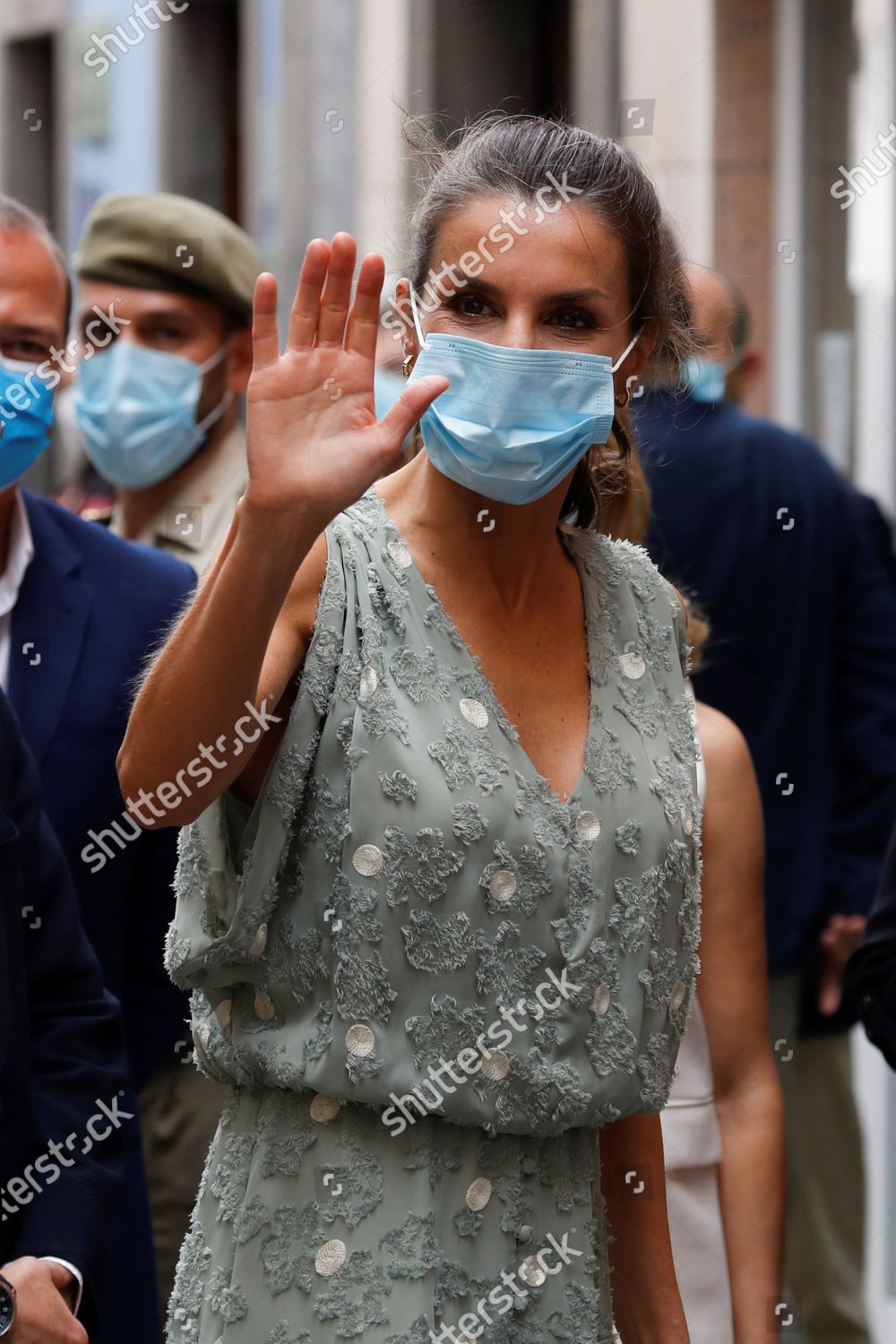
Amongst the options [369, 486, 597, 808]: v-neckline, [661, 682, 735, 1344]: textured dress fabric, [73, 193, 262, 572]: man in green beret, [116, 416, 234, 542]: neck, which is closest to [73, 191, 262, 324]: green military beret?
[73, 193, 262, 572]: man in green beret

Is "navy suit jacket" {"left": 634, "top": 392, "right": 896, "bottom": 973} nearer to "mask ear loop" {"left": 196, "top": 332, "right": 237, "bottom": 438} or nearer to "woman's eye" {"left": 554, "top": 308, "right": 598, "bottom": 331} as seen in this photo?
"mask ear loop" {"left": 196, "top": 332, "right": 237, "bottom": 438}

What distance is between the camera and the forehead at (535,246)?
2.20 m

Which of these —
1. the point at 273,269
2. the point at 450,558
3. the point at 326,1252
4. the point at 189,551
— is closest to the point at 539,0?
the point at 273,269

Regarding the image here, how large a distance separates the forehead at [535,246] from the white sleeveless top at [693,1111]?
1.13 meters

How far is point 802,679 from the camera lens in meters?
4.23

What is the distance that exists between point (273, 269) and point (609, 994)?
9.04 meters

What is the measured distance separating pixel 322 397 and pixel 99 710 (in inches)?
57.3

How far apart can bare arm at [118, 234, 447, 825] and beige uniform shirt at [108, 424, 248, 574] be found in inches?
92.4

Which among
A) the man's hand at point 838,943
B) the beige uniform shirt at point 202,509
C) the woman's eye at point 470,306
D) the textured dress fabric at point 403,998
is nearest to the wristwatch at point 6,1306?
the textured dress fabric at point 403,998

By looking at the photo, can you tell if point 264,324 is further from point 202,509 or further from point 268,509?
point 202,509

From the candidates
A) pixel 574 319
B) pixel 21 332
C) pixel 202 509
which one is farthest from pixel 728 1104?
pixel 202 509

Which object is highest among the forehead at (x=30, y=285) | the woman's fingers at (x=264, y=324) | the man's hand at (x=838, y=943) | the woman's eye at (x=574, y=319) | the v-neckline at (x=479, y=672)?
the woman's fingers at (x=264, y=324)

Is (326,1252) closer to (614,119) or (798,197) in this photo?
(798,197)

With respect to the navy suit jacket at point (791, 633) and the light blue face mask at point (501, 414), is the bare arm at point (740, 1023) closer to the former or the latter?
the light blue face mask at point (501, 414)
